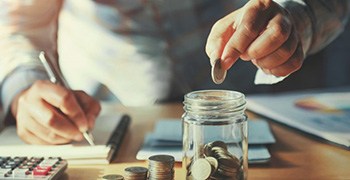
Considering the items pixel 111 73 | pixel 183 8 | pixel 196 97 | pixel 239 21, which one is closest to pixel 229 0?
pixel 183 8

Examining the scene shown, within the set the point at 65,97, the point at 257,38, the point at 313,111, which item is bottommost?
the point at 313,111

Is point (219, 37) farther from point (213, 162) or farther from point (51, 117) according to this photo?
point (51, 117)

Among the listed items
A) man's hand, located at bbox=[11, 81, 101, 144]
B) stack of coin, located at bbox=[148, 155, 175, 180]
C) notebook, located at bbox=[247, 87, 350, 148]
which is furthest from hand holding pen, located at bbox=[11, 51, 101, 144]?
notebook, located at bbox=[247, 87, 350, 148]

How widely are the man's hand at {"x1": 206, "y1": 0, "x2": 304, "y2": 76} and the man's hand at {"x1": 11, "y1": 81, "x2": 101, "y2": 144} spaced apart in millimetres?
249

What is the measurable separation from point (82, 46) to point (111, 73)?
0.10 metres

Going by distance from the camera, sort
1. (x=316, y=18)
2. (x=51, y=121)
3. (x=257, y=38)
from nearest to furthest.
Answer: (x=257, y=38) → (x=51, y=121) → (x=316, y=18)

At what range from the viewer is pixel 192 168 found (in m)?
0.84

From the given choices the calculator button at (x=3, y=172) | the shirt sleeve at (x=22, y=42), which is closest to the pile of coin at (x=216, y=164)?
the calculator button at (x=3, y=172)

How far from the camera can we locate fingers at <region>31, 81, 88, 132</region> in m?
1.04

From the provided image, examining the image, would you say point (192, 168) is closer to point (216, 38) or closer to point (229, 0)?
point (216, 38)

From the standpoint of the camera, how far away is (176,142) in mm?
1047

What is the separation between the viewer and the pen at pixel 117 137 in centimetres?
102

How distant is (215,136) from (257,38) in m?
0.16

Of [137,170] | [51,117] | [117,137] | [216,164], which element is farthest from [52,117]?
[216,164]
